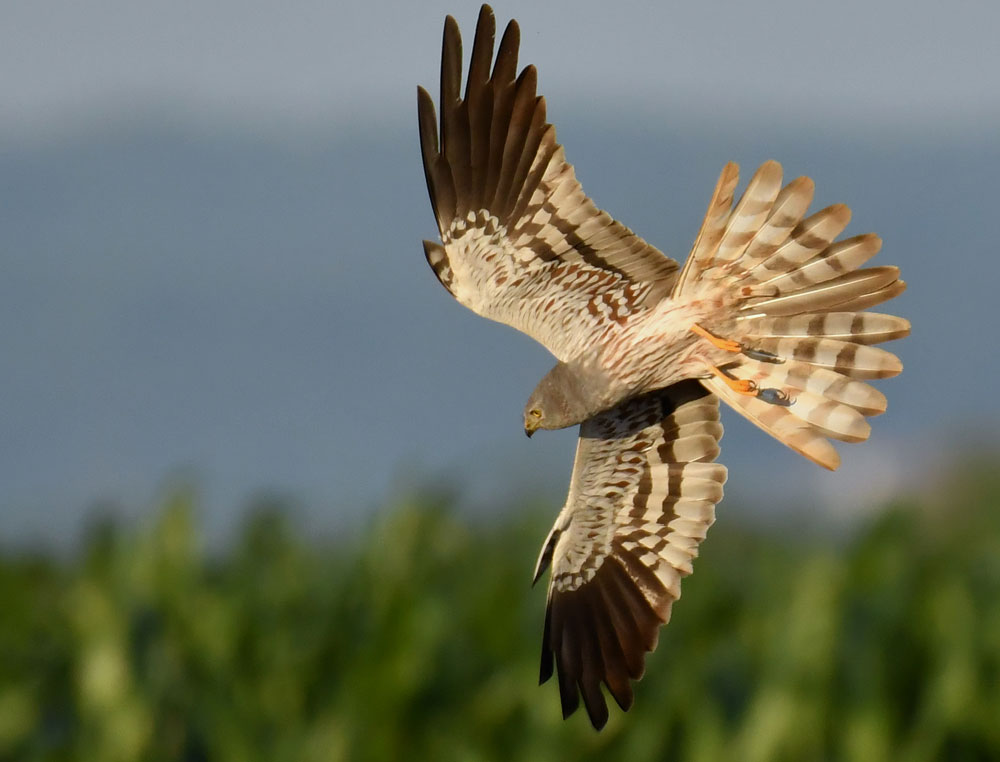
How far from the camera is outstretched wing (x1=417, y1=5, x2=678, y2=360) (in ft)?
13.7

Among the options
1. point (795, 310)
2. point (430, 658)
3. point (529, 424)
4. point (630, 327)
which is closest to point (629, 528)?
point (529, 424)

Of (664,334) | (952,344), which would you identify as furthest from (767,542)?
(952,344)

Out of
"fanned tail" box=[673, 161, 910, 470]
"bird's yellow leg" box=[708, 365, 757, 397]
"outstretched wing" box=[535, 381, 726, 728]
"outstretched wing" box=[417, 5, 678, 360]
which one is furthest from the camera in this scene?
"outstretched wing" box=[535, 381, 726, 728]

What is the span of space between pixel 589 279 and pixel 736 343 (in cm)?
51

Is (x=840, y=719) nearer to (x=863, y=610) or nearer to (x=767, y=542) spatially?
(x=863, y=610)

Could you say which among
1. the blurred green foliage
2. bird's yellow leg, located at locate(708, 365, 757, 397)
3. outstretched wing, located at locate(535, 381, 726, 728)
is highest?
bird's yellow leg, located at locate(708, 365, 757, 397)

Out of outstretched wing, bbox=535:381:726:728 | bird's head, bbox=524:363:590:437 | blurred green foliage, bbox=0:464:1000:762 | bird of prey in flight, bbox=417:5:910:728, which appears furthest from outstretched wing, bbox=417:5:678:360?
blurred green foliage, bbox=0:464:1000:762

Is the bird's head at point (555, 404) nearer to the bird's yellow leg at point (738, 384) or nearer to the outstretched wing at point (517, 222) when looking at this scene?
the outstretched wing at point (517, 222)

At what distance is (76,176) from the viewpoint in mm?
125438

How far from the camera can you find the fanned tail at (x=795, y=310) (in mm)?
3838

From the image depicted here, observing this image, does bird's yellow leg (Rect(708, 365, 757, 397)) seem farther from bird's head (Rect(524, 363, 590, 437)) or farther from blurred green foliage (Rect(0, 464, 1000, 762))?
blurred green foliage (Rect(0, 464, 1000, 762))

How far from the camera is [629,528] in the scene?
4.71 m

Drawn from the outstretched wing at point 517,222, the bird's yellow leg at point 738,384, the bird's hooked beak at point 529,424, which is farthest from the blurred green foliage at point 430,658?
the bird's yellow leg at point 738,384

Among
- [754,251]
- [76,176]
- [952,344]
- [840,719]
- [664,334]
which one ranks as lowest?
[840,719]
